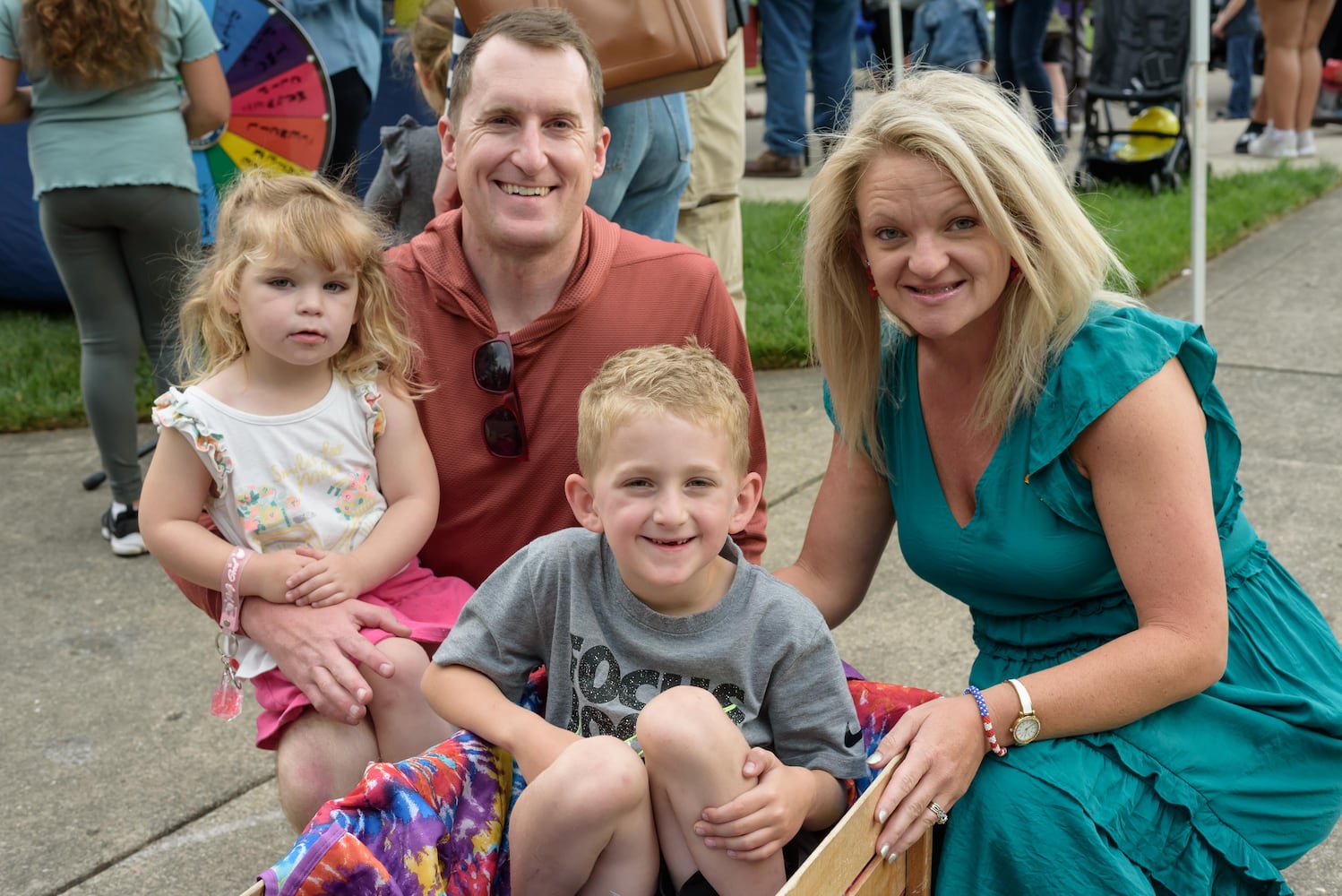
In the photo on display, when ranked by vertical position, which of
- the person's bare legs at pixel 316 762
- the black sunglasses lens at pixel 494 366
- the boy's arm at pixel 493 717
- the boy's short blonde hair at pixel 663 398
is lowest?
the person's bare legs at pixel 316 762

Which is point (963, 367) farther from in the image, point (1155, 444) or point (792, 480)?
point (792, 480)

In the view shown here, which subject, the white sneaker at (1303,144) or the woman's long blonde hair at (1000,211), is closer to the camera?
the woman's long blonde hair at (1000,211)

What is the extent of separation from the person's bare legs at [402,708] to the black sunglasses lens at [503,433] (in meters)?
0.39

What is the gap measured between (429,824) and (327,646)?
424 mm

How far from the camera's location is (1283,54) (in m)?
8.12

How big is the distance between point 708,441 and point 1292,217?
6.49m

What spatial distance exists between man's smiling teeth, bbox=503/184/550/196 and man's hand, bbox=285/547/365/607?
2.19 feet

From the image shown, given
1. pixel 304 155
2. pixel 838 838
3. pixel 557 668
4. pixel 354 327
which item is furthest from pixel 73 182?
pixel 838 838

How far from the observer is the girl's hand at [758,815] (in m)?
1.71

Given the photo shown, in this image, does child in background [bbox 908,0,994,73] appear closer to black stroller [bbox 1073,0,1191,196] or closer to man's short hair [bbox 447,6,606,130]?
black stroller [bbox 1073,0,1191,196]

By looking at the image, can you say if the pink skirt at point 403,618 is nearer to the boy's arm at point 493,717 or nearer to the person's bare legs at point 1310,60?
the boy's arm at point 493,717

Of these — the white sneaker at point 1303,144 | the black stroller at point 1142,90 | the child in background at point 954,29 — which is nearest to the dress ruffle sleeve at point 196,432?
the black stroller at point 1142,90

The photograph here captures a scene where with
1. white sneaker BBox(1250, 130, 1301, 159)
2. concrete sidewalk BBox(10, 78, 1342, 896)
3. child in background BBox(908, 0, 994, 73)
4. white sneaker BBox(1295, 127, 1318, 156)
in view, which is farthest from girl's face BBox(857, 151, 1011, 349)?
child in background BBox(908, 0, 994, 73)

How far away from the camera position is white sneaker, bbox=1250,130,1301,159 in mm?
8992
